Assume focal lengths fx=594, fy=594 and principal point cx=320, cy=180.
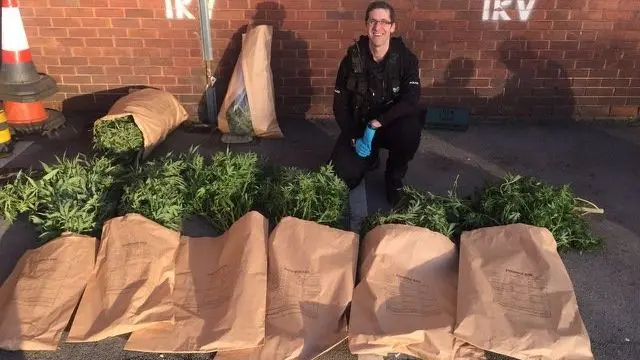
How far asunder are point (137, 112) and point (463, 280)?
293cm

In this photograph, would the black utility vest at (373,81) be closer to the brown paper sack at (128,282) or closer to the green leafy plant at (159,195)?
the green leafy plant at (159,195)

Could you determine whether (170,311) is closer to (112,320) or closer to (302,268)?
(112,320)

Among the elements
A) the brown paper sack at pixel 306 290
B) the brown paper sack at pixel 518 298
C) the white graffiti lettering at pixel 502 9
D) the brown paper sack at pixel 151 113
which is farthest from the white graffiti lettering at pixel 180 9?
the brown paper sack at pixel 518 298

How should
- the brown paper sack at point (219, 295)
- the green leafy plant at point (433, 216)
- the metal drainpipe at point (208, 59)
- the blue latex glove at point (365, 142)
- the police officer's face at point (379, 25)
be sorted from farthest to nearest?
the metal drainpipe at point (208, 59), the blue latex glove at point (365, 142), the police officer's face at point (379, 25), the green leafy plant at point (433, 216), the brown paper sack at point (219, 295)

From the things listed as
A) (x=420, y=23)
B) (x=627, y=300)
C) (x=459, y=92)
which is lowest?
(x=627, y=300)

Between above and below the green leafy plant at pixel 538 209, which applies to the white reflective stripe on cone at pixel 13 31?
above

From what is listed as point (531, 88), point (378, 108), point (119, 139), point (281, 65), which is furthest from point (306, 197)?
point (531, 88)

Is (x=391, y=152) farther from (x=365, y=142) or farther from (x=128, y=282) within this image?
(x=128, y=282)

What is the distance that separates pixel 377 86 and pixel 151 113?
74.5 inches

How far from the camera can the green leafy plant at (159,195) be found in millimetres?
3643

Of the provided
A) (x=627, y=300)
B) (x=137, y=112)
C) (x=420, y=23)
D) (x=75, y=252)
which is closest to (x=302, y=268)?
(x=75, y=252)

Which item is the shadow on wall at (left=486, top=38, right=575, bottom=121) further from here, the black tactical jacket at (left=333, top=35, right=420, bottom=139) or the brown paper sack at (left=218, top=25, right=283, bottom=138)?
the brown paper sack at (left=218, top=25, right=283, bottom=138)

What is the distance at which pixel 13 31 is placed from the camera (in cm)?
509

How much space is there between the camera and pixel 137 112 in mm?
4727
